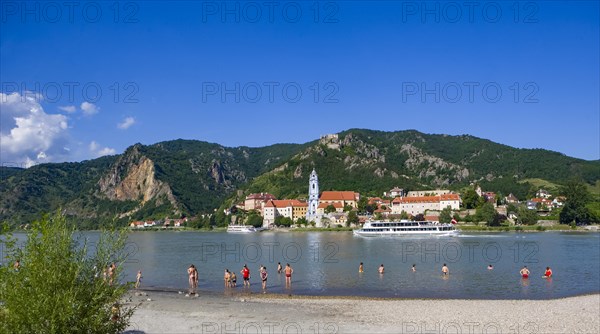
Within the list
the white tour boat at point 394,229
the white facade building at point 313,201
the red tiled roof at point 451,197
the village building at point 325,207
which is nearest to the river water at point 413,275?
the white tour boat at point 394,229

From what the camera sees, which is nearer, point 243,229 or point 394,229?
point 394,229

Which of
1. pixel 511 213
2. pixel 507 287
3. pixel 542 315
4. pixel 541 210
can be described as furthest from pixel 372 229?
pixel 542 315

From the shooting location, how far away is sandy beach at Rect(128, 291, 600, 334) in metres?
20.2

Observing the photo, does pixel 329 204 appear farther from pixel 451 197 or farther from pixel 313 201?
pixel 451 197

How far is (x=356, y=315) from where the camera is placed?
928 inches

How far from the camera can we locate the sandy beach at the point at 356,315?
20.2 metres

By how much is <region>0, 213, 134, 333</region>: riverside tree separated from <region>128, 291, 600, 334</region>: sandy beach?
8044 mm

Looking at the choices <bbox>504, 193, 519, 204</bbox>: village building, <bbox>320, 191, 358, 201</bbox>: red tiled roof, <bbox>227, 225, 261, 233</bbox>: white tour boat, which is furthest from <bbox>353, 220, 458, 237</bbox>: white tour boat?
<bbox>504, 193, 519, 204</bbox>: village building

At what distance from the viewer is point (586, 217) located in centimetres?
12925

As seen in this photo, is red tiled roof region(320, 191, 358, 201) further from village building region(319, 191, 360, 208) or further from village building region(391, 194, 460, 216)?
village building region(391, 194, 460, 216)

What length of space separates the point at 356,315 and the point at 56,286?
15.5 meters

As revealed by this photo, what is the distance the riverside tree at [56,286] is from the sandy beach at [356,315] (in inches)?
317

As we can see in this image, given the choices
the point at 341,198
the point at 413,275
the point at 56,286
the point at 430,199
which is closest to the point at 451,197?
the point at 430,199

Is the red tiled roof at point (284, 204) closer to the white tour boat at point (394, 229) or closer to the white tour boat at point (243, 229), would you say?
the white tour boat at point (243, 229)
